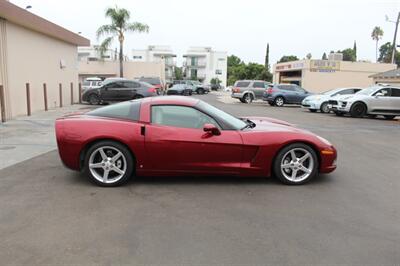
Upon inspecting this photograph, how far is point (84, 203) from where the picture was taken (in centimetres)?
454

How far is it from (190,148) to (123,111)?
47.4 inches

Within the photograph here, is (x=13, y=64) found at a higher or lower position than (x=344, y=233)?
higher

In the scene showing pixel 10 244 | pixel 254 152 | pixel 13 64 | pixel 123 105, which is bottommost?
pixel 10 244

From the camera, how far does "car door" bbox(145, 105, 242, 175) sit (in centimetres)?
516

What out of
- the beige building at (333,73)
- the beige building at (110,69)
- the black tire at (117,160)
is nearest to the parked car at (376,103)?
the black tire at (117,160)

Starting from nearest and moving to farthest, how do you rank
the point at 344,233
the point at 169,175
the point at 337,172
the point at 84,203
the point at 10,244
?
the point at 10,244 < the point at 344,233 < the point at 84,203 < the point at 169,175 < the point at 337,172

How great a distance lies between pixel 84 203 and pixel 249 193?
218 centimetres

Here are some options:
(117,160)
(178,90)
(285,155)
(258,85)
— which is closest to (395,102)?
(258,85)

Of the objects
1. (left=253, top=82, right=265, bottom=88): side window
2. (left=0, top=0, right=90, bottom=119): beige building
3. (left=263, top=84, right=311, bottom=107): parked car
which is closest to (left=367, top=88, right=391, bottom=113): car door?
(left=263, top=84, right=311, bottom=107): parked car

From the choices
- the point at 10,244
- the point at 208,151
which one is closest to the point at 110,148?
the point at 208,151

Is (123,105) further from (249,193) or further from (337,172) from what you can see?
(337,172)

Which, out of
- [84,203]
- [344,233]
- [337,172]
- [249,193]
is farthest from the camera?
[337,172]

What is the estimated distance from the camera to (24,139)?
29.1 feet

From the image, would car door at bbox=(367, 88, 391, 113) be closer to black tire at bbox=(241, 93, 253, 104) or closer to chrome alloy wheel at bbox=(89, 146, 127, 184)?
black tire at bbox=(241, 93, 253, 104)
